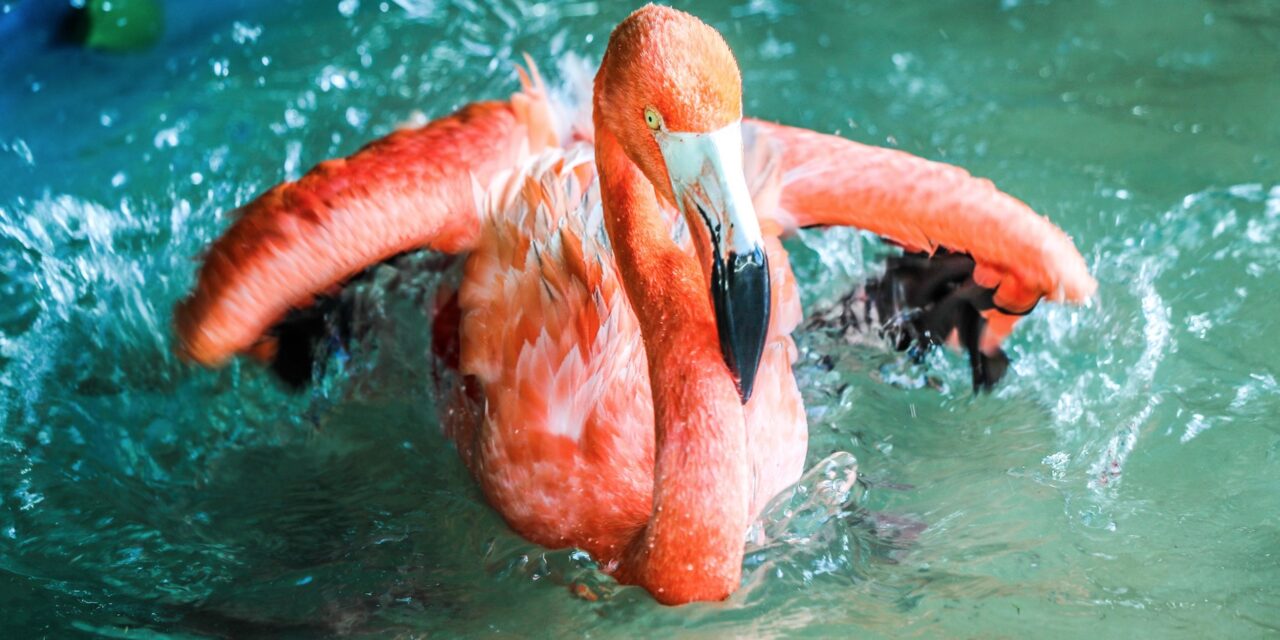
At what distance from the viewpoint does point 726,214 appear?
2.25 m

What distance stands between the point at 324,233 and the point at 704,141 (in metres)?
1.25

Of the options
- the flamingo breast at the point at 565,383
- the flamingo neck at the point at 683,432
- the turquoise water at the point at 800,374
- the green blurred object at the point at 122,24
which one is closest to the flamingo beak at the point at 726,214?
the flamingo neck at the point at 683,432

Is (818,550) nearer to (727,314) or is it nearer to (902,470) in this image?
(902,470)

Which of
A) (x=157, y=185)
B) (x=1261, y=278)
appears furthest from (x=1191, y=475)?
(x=157, y=185)

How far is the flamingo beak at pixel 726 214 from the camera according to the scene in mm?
2254

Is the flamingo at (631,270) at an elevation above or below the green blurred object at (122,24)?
below

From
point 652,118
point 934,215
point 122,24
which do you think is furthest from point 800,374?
point 122,24

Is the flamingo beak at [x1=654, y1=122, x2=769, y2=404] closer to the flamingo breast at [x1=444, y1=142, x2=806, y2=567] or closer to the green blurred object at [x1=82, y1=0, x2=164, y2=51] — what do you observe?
the flamingo breast at [x1=444, y1=142, x2=806, y2=567]

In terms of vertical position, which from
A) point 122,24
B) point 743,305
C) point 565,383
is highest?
point 122,24

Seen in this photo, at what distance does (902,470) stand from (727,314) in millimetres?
1183

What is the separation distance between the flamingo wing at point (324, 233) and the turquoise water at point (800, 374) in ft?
1.45

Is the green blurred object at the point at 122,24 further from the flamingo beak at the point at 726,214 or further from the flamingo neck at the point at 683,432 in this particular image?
the flamingo beak at the point at 726,214

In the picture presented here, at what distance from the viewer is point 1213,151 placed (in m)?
4.46

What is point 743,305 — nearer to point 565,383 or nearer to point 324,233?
point 565,383
